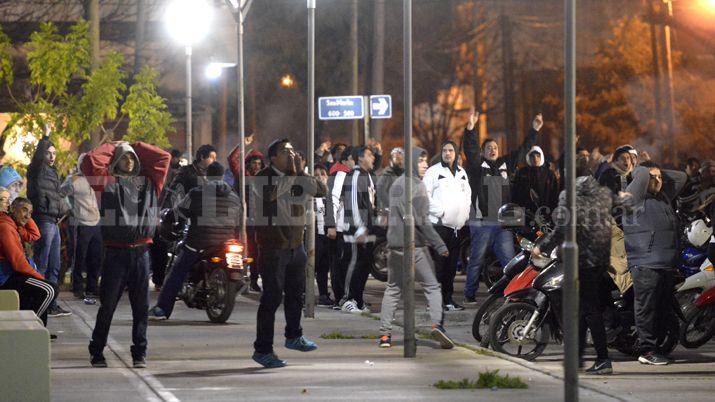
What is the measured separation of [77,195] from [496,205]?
16.8ft

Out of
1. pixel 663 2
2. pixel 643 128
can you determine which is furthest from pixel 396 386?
pixel 643 128

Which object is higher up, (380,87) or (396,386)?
(380,87)

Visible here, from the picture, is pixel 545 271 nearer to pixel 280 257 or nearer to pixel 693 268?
pixel 280 257

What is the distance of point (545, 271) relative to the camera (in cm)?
1367

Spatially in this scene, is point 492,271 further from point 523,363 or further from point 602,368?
point 602,368

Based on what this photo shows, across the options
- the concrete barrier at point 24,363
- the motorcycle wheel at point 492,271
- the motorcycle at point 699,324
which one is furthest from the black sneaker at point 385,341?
Answer: the motorcycle wheel at point 492,271

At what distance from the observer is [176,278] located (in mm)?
17516

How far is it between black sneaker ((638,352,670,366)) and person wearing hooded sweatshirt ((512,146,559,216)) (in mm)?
6087

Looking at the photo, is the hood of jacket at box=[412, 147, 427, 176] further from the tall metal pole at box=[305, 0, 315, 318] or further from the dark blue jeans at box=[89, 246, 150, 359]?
the dark blue jeans at box=[89, 246, 150, 359]

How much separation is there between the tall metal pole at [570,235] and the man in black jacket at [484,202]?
9.39 m

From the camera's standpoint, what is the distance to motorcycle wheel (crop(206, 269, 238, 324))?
1698 cm

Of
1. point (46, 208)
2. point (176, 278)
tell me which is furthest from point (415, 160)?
point (46, 208)

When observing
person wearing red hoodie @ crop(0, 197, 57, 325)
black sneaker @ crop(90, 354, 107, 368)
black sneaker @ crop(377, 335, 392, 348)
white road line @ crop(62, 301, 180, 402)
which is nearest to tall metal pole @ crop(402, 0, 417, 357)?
black sneaker @ crop(377, 335, 392, 348)

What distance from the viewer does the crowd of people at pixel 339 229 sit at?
12.9m
